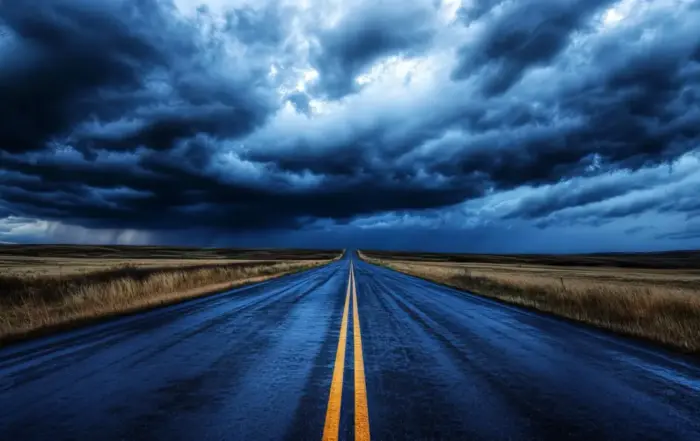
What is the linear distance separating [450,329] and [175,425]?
6.88m

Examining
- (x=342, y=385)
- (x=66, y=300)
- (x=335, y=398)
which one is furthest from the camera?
(x=66, y=300)

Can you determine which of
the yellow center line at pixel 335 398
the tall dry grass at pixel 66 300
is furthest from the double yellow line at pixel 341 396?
the tall dry grass at pixel 66 300

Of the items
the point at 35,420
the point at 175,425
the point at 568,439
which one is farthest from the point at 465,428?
the point at 35,420


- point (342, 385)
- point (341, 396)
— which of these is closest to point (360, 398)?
point (341, 396)

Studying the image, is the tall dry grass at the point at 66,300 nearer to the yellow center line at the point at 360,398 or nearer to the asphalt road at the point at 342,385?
the asphalt road at the point at 342,385

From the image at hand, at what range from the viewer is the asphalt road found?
3891 millimetres

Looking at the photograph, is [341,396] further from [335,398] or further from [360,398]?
[360,398]

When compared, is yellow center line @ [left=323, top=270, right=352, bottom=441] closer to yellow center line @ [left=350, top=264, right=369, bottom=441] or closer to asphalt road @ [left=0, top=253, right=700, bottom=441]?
asphalt road @ [left=0, top=253, right=700, bottom=441]

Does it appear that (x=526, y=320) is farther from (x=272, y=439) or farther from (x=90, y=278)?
(x=90, y=278)

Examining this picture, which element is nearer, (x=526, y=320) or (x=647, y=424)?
(x=647, y=424)

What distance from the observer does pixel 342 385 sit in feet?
17.0

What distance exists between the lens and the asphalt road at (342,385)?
3.89 meters

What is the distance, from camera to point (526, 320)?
37.4ft

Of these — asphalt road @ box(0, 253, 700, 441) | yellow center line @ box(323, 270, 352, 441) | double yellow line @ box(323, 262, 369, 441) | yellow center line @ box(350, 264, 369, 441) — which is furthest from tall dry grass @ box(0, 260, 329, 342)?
yellow center line @ box(350, 264, 369, 441)
